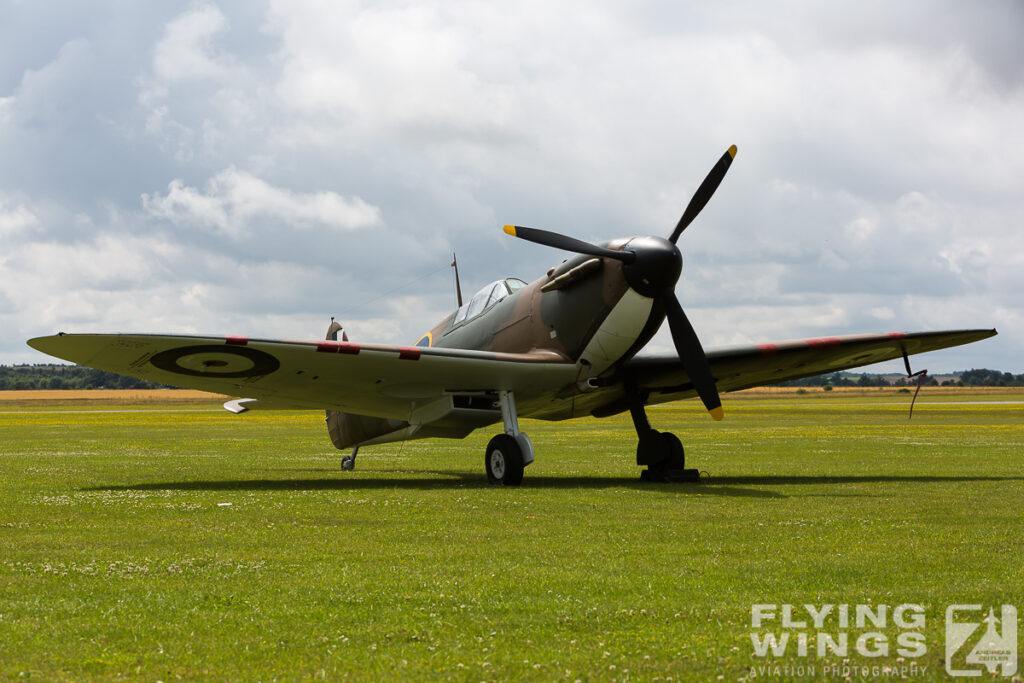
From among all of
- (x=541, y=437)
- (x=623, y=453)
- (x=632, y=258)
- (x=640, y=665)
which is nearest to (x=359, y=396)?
(x=632, y=258)

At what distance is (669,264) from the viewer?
14398mm

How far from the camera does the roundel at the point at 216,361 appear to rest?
14469 mm

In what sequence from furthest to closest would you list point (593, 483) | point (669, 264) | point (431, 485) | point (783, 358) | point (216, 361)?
point (783, 358), point (593, 483), point (431, 485), point (216, 361), point (669, 264)

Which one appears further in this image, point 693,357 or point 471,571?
point 693,357

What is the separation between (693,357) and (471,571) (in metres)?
8.83

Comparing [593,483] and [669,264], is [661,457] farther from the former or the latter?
[669,264]

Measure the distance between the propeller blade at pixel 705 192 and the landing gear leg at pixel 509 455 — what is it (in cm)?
394

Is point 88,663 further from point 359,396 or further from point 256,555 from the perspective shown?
point 359,396

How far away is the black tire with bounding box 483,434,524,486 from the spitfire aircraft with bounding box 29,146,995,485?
Answer: 0.9 inches

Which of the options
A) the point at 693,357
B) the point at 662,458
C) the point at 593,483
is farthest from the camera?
the point at 662,458

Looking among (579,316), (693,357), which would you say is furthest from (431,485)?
(693,357)

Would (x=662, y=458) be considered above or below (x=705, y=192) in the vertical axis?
below

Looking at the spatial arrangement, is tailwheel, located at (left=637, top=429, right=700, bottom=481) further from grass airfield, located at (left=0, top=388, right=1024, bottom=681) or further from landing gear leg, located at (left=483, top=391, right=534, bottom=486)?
landing gear leg, located at (left=483, top=391, right=534, bottom=486)

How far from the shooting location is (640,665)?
16.5 ft
